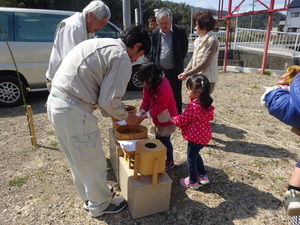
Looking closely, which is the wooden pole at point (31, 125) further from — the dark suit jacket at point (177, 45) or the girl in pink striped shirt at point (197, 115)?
the girl in pink striped shirt at point (197, 115)

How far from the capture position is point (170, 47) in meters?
3.16

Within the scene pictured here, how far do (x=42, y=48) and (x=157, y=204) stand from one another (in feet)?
12.6

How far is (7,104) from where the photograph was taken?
461 centimetres

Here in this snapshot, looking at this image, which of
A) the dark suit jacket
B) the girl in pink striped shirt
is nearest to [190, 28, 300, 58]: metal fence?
the dark suit jacket

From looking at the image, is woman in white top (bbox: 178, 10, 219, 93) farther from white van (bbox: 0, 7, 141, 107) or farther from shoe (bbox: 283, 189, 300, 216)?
white van (bbox: 0, 7, 141, 107)

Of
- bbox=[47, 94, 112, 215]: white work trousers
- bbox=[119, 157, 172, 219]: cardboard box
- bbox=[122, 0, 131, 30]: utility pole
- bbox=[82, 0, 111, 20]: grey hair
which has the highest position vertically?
bbox=[122, 0, 131, 30]: utility pole

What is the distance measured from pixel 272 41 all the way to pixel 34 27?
9.99 meters

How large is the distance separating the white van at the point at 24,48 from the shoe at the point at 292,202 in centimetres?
453

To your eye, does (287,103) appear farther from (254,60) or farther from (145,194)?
(254,60)

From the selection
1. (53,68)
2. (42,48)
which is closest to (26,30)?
(42,48)

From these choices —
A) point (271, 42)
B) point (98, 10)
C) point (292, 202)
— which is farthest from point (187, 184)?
point (271, 42)

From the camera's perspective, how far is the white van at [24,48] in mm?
4285

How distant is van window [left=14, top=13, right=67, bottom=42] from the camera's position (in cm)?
435

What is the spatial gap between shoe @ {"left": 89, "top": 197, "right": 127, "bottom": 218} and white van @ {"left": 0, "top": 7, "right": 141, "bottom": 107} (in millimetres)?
3469
